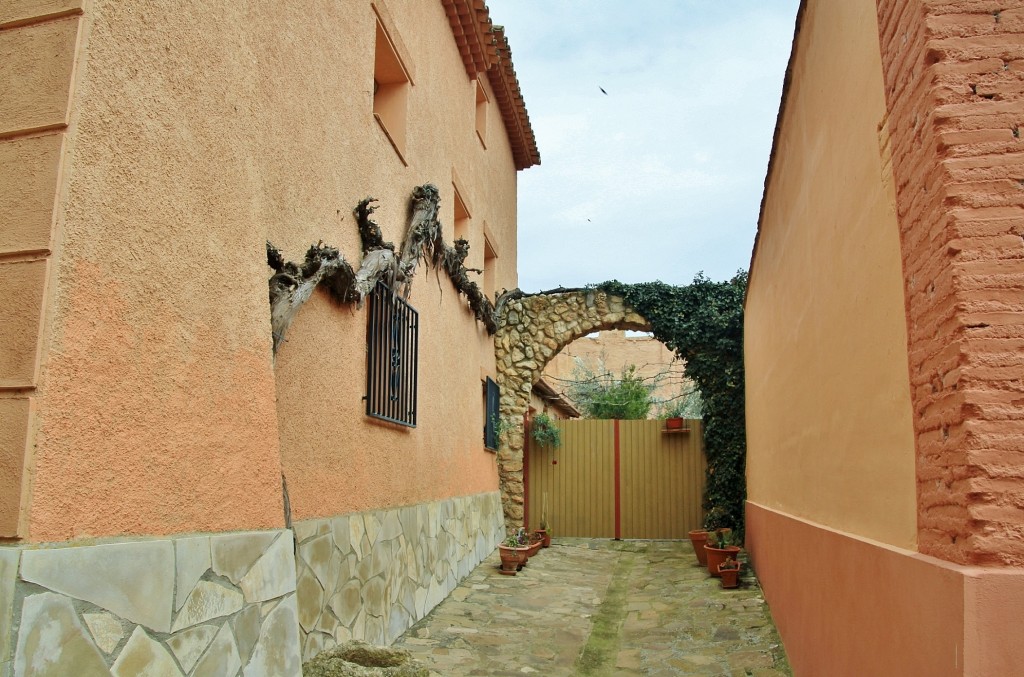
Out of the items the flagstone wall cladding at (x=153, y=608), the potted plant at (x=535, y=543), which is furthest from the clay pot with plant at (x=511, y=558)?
the flagstone wall cladding at (x=153, y=608)

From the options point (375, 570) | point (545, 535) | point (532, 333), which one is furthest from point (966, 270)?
point (532, 333)

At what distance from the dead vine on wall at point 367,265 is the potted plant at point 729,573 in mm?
4181

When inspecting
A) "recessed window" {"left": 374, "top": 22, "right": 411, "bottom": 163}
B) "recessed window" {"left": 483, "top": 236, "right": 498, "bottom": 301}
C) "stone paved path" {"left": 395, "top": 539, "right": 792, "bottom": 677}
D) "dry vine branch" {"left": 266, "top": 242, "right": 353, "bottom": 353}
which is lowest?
"stone paved path" {"left": 395, "top": 539, "right": 792, "bottom": 677}

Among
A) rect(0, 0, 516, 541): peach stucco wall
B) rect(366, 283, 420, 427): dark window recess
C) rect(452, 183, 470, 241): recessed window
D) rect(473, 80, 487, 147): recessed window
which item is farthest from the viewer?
rect(473, 80, 487, 147): recessed window

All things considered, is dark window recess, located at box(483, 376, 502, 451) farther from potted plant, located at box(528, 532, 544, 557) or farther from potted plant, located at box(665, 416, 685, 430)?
potted plant, located at box(665, 416, 685, 430)

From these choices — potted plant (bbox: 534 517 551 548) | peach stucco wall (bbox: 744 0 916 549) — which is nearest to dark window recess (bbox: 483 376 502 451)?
potted plant (bbox: 534 517 551 548)

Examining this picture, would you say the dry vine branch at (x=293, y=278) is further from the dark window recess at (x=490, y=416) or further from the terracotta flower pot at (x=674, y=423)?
the terracotta flower pot at (x=674, y=423)

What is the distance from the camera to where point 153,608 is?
2.25 m

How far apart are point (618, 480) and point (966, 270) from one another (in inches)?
439

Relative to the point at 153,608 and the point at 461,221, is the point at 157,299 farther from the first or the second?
the point at 461,221

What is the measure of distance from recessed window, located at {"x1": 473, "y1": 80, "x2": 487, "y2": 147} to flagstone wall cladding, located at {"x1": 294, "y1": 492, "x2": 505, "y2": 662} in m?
5.05

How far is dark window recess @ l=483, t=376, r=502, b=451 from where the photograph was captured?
10.9 m

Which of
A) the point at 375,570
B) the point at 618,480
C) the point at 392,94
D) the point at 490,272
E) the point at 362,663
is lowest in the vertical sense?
the point at 362,663

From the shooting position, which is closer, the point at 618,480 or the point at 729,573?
the point at 729,573
